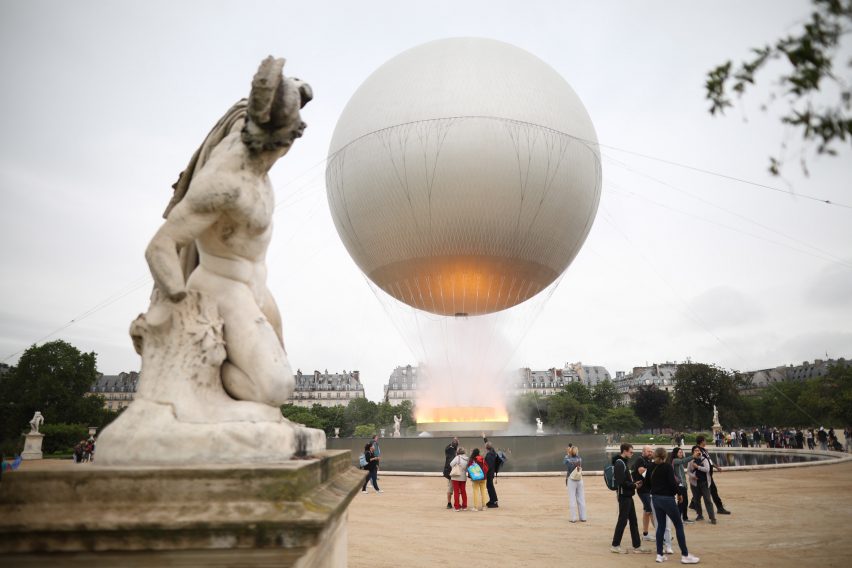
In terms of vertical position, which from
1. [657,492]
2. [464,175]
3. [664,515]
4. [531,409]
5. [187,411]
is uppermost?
[464,175]

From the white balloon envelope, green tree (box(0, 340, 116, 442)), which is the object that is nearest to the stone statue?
the white balloon envelope

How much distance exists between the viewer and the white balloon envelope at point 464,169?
73.2ft

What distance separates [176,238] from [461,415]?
26.2 metres

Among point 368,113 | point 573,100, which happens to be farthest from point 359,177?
point 573,100

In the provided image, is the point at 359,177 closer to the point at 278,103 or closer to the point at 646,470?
the point at 646,470

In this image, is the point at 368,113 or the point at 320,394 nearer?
the point at 368,113

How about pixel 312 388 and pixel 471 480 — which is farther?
pixel 312 388

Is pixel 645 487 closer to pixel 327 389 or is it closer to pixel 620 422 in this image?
pixel 620 422

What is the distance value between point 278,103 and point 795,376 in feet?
475

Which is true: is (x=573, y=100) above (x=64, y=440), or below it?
above

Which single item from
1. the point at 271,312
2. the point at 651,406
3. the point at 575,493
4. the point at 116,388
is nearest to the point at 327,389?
the point at 116,388

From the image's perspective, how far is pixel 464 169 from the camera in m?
22.3

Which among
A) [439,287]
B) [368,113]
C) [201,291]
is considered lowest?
[201,291]

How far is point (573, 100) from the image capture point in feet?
82.1
